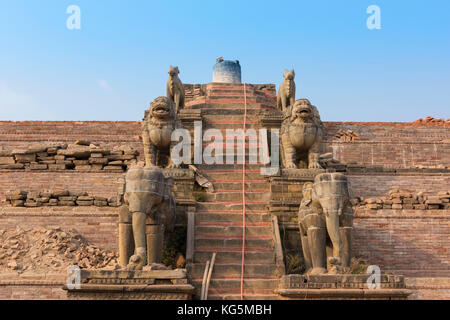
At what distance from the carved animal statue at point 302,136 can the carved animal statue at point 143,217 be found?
12.9 ft

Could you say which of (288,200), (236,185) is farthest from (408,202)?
(236,185)

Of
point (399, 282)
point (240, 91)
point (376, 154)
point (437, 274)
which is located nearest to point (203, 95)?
point (240, 91)

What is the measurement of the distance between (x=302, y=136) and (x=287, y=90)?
4044 millimetres

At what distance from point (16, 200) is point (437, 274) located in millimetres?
9293

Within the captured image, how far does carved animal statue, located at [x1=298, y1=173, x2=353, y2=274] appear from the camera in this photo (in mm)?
11750

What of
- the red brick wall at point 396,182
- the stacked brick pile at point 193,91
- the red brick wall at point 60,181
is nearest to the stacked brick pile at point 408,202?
the red brick wall at point 396,182

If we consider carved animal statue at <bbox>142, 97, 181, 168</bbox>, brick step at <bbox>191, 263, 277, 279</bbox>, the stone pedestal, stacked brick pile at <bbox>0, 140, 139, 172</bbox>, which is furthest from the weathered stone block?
brick step at <bbox>191, 263, 277, 279</bbox>

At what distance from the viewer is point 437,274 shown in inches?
567

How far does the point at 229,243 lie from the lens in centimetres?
1328

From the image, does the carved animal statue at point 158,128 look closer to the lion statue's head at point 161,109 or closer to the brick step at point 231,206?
the lion statue's head at point 161,109

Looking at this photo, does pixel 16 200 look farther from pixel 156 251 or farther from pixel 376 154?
pixel 376 154

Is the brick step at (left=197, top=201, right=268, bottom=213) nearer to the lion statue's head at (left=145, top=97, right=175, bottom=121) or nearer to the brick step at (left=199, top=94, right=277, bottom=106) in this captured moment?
the lion statue's head at (left=145, top=97, right=175, bottom=121)
